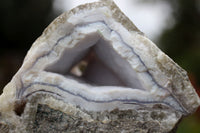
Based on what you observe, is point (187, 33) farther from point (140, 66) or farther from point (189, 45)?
point (140, 66)

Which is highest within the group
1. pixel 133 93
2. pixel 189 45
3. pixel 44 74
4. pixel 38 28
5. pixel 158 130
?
pixel 38 28

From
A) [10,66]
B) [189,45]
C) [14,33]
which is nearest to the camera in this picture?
[10,66]

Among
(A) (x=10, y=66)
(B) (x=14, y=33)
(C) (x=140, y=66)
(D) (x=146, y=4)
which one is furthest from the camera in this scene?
(D) (x=146, y=4)

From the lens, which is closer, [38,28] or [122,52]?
[122,52]

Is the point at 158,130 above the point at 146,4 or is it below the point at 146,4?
below

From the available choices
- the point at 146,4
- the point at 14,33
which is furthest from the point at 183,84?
the point at 146,4

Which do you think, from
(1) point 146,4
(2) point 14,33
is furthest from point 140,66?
(1) point 146,4

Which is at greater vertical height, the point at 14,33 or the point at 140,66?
the point at 14,33

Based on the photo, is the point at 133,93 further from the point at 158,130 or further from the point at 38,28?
the point at 38,28

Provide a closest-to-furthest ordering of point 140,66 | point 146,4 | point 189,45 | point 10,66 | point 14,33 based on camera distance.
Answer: point 140,66 → point 10,66 → point 14,33 → point 189,45 → point 146,4
